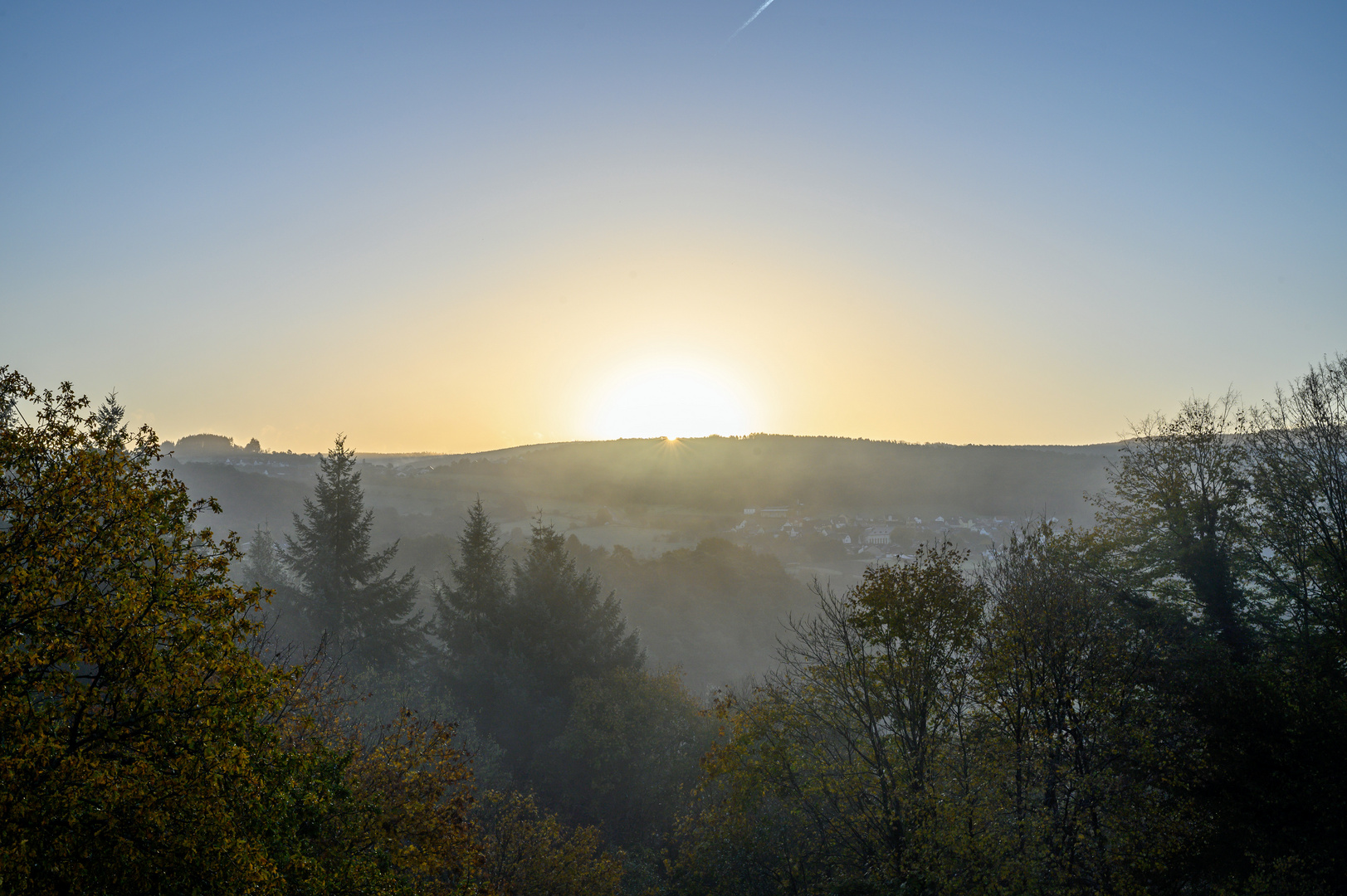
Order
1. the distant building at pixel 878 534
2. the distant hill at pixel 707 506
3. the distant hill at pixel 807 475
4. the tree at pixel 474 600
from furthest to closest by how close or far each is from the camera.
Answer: the distant hill at pixel 807 475 → the distant building at pixel 878 534 → the distant hill at pixel 707 506 → the tree at pixel 474 600

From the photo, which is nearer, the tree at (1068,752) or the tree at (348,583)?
the tree at (1068,752)

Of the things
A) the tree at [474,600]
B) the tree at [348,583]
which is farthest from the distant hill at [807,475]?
the tree at [348,583]

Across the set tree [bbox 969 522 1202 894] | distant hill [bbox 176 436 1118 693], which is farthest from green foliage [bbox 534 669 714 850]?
distant hill [bbox 176 436 1118 693]

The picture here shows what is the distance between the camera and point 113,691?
8289 mm

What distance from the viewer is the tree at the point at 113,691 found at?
7.26m

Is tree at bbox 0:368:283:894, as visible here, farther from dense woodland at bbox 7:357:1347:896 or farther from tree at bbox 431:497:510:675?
tree at bbox 431:497:510:675

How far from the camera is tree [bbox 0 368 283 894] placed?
23.8 ft

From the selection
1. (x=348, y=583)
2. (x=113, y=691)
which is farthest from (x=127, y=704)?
(x=348, y=583)

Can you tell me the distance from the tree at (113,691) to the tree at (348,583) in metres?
29.2

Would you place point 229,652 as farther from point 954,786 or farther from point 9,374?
point 954,786

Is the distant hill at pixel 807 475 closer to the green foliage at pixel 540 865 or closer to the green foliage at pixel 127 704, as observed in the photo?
the green foliage at pixel 540 865

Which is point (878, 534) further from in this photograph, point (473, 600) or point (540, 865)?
point (540, 865)

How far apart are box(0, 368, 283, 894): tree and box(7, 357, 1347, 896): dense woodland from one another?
0.14ft

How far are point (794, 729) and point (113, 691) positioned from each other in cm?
1808
